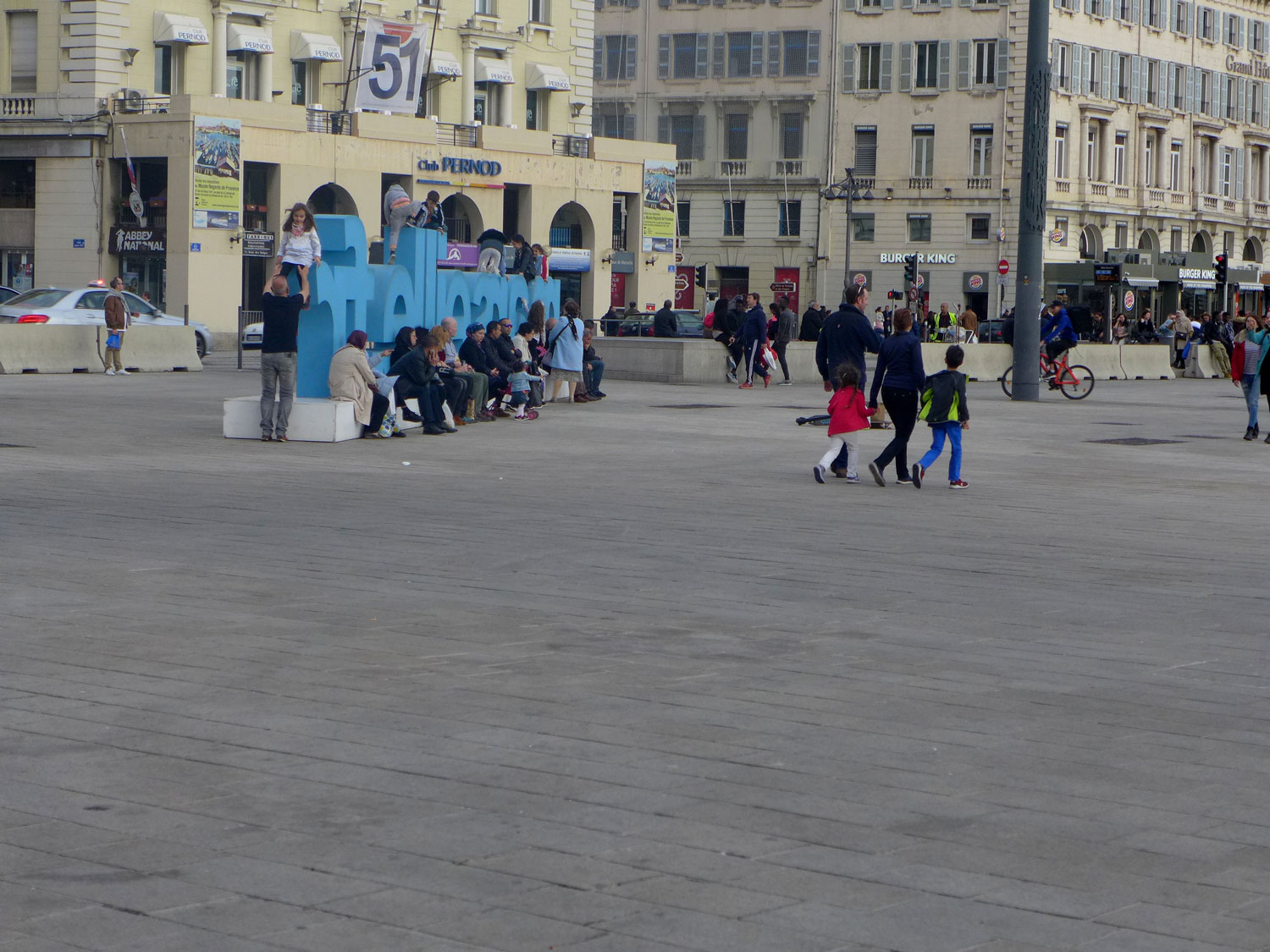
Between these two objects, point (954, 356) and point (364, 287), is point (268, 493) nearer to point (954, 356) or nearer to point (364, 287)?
point (954, 356)

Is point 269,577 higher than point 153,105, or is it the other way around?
point 153,105

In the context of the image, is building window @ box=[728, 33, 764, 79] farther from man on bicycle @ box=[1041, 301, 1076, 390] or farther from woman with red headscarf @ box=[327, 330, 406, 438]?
woman with red headscarf @ box=[327, 330, 406, 438]

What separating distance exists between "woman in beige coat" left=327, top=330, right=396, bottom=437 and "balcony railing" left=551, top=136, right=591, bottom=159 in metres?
40.1

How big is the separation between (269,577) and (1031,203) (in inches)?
909

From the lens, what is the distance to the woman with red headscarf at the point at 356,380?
19.8 metres

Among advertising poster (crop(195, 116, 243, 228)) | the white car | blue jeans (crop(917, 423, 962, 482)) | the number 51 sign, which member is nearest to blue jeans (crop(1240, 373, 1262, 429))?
blue jeans (crop(917, 423, 962, 482))

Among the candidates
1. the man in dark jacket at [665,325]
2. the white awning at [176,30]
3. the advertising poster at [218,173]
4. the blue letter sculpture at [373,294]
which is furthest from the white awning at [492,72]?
the blue letter sculpture at [373,294]

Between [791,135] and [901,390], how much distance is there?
189ft

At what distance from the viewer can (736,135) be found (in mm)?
73500

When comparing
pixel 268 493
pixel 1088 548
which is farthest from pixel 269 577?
pixel 1088 548

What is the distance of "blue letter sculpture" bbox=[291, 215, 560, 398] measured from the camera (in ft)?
68.0

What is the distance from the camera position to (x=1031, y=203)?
102 feet

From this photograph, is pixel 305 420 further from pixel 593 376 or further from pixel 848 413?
pixel 593 376

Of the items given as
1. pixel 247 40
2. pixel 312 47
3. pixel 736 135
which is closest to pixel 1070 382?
pixel 247 40
